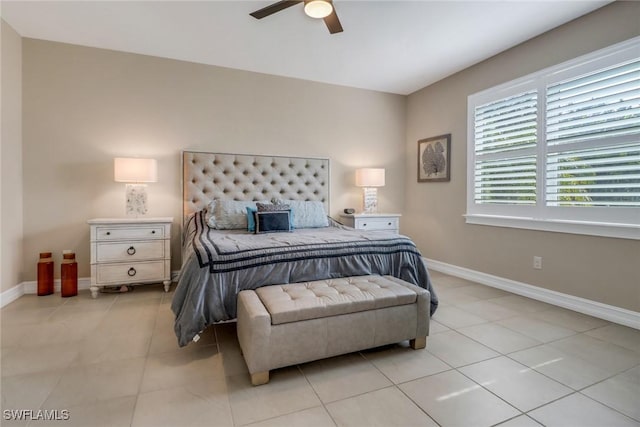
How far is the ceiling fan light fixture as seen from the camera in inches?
89.5

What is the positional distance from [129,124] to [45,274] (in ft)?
5.81

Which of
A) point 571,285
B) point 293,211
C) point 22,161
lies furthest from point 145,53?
point 571,285

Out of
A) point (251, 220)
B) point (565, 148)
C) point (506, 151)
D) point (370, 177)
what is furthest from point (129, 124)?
point (565, 148)

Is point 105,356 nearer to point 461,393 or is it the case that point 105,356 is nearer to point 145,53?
point 461,393

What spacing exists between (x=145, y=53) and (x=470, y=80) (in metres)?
3.83

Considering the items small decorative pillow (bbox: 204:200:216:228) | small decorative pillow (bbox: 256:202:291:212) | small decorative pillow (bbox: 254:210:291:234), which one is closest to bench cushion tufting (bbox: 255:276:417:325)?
small decorative pillow (bbox: 254:210:291:234)

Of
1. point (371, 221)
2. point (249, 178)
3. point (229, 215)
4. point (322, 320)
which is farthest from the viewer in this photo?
point (371, 221)

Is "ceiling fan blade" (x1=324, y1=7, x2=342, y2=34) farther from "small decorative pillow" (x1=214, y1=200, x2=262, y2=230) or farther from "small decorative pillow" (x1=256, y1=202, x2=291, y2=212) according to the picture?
"small decorative pillow" (x1=214, y1=200, x2=262, y2=230)

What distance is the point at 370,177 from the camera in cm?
439

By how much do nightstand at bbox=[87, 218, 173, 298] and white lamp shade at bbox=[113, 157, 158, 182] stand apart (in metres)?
0.43

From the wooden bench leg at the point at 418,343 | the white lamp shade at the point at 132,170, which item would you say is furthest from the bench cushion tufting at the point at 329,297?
the white lamp shade at the point at 132,170

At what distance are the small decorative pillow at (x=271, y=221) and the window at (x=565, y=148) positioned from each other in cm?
232

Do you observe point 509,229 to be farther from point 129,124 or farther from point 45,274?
point 45,274

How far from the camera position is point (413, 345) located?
2.16m
